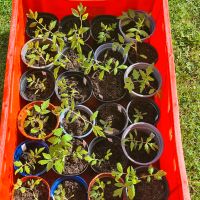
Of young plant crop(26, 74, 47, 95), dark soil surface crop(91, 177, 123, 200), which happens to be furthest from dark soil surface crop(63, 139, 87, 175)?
young plant crop(26, 74, 47, 95)

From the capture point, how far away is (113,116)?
235 cm

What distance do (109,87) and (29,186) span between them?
2.79ft

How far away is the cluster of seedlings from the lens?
2104 millimetres

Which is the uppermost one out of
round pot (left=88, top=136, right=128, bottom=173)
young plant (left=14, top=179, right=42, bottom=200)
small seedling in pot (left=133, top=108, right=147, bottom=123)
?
small seedling in pot (left=133, top=108, right=147, bottom=123)

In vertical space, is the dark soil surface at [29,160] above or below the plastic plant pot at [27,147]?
below

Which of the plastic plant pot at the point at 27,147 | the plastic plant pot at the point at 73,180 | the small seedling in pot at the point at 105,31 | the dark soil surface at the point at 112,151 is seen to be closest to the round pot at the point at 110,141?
the dark soil surface at the point at 112,151

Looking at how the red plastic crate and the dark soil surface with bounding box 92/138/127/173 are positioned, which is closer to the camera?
the red plastic crate

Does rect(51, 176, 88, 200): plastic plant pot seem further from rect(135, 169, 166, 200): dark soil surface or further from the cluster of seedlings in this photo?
rect(135, 169, 166, 200): dark soil surface

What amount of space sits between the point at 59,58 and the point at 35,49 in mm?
199

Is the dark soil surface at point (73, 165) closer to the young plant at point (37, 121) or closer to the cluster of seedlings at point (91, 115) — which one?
the cluster of seedlings at point (91, 115)

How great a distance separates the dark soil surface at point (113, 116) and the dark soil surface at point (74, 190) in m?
0.43

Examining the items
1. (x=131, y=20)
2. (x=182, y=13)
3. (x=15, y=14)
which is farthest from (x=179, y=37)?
(x=15, y=14)

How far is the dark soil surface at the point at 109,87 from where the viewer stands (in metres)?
2.41

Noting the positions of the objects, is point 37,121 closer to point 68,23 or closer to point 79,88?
point 79,88
